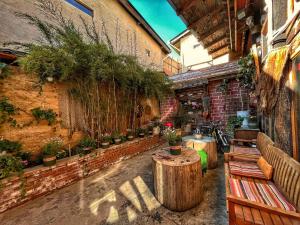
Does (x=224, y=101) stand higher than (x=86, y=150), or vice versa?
(x=224, y=101)

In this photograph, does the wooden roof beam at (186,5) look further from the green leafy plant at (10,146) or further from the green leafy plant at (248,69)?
the green leafy plant at (10,146)

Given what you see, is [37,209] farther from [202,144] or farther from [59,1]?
[59,1]

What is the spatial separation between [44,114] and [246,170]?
441cm

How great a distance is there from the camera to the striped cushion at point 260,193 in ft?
4.75

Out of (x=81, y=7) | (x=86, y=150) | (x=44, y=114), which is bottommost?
(x=86, y=150)

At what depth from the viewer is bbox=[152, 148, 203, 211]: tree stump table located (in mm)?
2051

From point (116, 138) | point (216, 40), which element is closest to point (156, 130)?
point (116, 138)

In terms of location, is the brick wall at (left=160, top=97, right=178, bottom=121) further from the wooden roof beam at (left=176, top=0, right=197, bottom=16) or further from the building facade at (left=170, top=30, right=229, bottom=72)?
the building facade at (left=170, top=30, right=229, bottom=72)

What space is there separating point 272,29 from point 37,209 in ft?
17.4

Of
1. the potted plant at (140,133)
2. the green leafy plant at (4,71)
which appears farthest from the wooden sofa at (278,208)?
the green leafy plant at (4,71)

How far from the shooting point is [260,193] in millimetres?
1671

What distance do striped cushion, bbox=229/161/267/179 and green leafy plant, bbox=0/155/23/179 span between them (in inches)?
148

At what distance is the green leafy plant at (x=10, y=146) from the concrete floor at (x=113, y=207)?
43.8 inches

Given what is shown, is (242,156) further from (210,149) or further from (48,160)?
(48,160)
